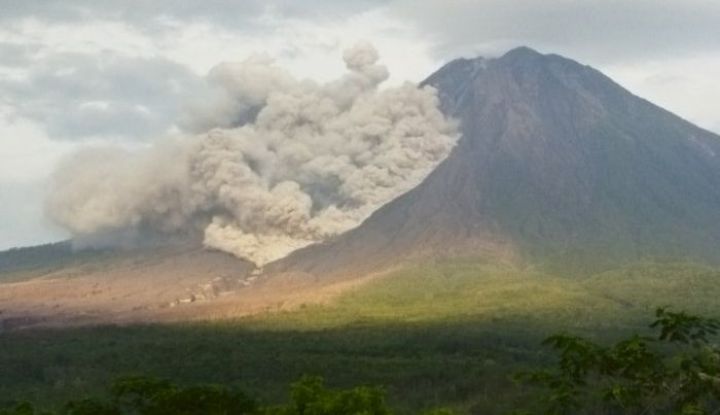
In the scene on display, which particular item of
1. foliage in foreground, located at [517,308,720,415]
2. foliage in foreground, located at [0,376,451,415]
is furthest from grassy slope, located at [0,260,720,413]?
foliage in foreground, located at [517,308,720,415]

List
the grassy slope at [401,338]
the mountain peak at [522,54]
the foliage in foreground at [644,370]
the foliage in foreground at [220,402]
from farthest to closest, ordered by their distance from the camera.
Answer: the mountain peak at [522,54] → the grassy slope at [401,338] → the foliage in foreground at [220,402] → the foliage in foreground at [644,370]

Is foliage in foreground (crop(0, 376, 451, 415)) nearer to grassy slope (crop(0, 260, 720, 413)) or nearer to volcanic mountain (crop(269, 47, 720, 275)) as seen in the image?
grassy slope (crop(0, 260, 720, 413))

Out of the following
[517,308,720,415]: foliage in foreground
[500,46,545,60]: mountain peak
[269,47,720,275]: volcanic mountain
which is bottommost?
[517,308,720,415]: foliage in foreground

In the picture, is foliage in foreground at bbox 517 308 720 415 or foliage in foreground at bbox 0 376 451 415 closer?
foliage in foreground at bbox 517 308 720 415

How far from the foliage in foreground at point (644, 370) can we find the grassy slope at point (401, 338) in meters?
36.2

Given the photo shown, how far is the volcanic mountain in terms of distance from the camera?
11044cm

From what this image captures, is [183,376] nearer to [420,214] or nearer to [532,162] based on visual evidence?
[420,214]

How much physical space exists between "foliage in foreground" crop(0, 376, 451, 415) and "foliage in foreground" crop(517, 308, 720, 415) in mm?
1244

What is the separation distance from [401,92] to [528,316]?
161ft

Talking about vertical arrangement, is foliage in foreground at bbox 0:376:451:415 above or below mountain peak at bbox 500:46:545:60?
below

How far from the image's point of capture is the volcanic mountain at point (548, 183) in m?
110

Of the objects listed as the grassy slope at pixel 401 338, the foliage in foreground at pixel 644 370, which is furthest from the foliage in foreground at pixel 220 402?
the grassy slope at pixel 401 338

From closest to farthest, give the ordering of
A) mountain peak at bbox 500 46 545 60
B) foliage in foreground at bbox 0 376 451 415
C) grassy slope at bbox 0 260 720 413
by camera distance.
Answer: foliage in foreground at bbox 0 376 451 415 < grassy slope at bbox 0 260 720 413 < mountain peak at bbox 500 46 545 60

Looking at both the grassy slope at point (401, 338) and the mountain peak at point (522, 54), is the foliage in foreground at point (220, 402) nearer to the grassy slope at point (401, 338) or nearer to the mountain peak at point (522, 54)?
the grassy slope at point (401, 338)
